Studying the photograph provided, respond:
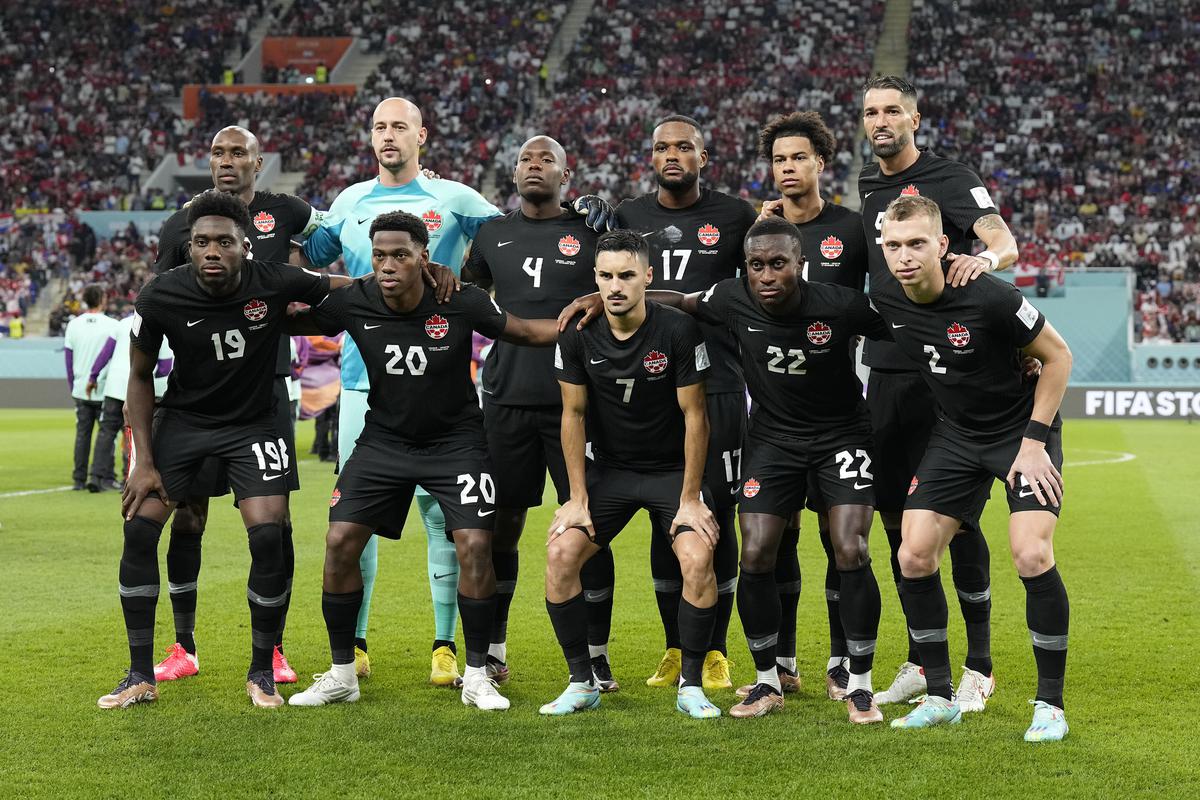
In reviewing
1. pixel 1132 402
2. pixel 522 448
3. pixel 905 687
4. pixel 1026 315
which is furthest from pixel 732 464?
pixel 1132 402

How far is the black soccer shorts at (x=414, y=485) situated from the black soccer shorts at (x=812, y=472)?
114 centimetres

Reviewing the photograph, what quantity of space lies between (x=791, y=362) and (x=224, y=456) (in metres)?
2.50

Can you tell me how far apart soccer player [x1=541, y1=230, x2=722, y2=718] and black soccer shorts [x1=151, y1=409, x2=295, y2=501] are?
1.26 metres

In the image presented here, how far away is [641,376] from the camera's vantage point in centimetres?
575

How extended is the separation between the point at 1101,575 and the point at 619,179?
28926 mm

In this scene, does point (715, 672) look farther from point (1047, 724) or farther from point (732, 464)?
point (1047, 724)

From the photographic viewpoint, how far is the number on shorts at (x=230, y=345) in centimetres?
580

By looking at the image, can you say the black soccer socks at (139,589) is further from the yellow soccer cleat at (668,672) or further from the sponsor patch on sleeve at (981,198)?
the sponsor patch on sleeve at (981,198)

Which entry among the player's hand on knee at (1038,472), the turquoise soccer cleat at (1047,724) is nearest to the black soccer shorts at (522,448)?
the player's hand on knee at (1038,472)

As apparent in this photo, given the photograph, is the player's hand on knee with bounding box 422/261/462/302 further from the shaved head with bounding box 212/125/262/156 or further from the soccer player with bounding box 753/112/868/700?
the soccer player with bounding box 753/112/868/700

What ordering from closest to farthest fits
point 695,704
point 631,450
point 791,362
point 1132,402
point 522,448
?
point 695,704 < point 791,362 < point 631,450 < point 522,448 < point 1132,402

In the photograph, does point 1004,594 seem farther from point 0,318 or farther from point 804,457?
point 0,318

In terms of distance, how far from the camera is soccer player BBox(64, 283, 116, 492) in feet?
47.4

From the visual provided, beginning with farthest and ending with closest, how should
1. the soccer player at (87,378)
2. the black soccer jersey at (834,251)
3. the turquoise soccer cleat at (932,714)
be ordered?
1. the soccer player at (87,378)
2. the black soccer jersey at (834,251)
3. the turquoise soccer cleat at (932,714)
